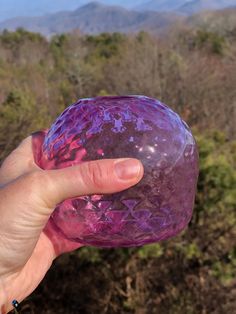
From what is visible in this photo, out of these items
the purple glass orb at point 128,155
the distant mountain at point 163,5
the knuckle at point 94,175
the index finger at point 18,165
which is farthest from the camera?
the distant mountain at point 163,5

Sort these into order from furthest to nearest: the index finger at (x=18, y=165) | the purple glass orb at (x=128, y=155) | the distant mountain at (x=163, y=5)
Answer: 1. the distant mountain at (x=163, y=5)
2. the index finger at (x=18, y=165)
3. the purple glass orb at (x=128, y=155)

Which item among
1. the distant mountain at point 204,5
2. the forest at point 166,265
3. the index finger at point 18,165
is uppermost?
the index finger at point 18,165

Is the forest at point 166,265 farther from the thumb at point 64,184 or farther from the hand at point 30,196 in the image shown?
the thumb at point 64,184

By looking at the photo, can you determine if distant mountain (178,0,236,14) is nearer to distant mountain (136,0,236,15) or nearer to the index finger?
distant mountain (136,0,236,15)

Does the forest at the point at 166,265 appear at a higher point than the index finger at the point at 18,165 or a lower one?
lower

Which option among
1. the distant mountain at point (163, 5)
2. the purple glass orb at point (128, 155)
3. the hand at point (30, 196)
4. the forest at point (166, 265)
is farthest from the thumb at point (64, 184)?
the distant mountain at point (163, 5)

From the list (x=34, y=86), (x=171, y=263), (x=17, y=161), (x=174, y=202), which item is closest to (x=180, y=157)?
(x=174, y=202)
